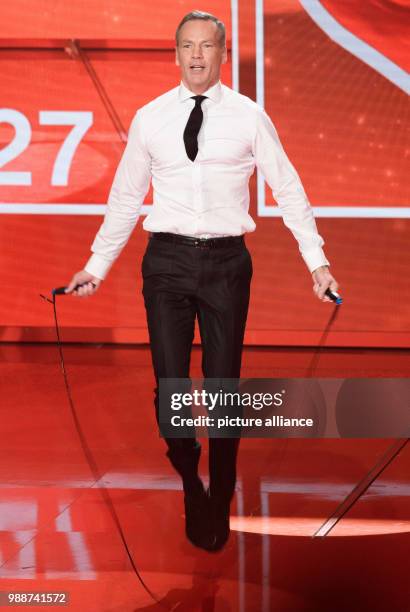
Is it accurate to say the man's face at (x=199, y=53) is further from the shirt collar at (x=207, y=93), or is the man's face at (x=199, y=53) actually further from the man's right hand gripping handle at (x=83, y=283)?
the man's right hand gripping handle at (x=83, y=283)

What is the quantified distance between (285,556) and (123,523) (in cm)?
48

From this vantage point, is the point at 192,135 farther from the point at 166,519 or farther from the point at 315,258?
the point at 166,519

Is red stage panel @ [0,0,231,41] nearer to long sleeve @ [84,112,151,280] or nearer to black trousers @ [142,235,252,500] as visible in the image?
long sleeve @ [84,112,151,280]

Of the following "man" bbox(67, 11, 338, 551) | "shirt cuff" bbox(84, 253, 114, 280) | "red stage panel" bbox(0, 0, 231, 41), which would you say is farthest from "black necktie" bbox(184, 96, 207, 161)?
"red stage panel" bbox(0, 0, 231, 41)

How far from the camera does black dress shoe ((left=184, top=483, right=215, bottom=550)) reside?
95.7 inches

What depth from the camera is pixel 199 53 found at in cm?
231

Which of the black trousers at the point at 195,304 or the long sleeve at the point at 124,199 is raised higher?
the long sleeve at the point at 124,199

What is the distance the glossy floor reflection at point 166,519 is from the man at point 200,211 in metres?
0.18

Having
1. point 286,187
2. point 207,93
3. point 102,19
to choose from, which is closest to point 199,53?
point 207,93

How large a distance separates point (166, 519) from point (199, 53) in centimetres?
122

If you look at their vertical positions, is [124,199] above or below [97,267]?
above

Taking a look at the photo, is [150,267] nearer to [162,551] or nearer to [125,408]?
[162,551]

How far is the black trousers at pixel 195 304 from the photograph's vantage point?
2365 mm

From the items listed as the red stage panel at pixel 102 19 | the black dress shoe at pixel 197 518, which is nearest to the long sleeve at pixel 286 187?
the black dress shoe at pixel 197 518
